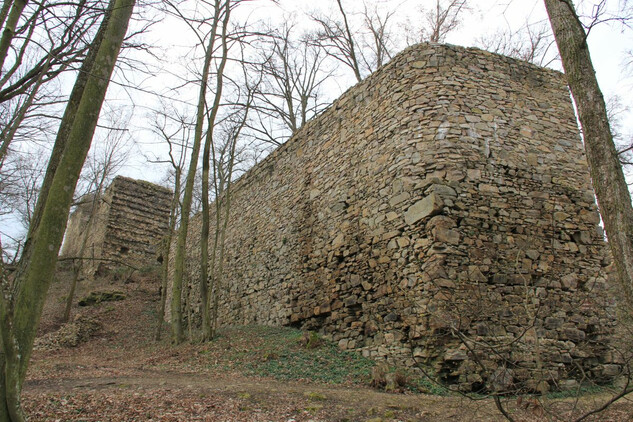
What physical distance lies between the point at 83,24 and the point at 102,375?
15.9 ft

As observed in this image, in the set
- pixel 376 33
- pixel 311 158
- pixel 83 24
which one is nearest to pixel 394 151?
pixel 311 158

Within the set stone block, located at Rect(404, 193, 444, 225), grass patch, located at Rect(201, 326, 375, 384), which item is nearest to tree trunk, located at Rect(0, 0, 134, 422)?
grass patch, located at Rect(201, 326, 375, 384)

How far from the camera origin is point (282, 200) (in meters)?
10.8

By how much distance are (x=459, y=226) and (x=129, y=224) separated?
1750cm

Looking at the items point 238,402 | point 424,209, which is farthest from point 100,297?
point 424,209

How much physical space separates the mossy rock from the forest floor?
3.81 metres

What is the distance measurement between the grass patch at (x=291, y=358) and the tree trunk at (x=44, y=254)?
386cm

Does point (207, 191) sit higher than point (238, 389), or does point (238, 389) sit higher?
point (207, 191)

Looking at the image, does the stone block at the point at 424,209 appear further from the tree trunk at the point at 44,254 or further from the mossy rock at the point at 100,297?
the mossy rock at the point at 100,297

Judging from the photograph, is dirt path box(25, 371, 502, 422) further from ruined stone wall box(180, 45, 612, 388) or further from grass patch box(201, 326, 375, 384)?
ruined stone wall box(180, 45, 612, 388)

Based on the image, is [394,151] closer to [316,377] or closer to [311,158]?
[311,158]

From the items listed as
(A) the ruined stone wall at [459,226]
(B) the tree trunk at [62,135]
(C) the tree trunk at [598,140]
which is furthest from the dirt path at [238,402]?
(C) the tree trunk at [598,140]

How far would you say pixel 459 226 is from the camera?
20.9ft

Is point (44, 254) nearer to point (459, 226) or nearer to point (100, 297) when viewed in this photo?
point (459, 226)
